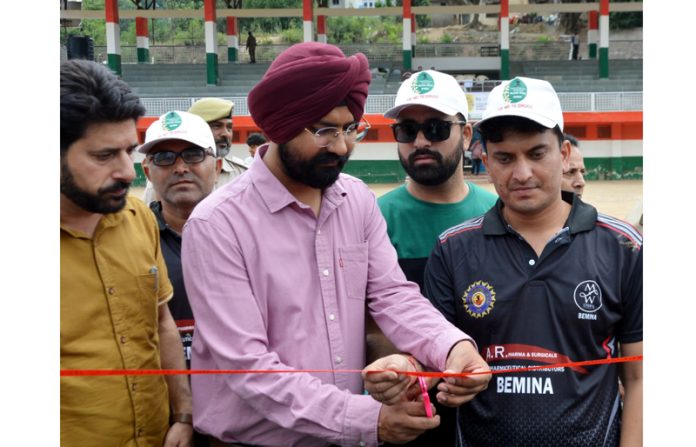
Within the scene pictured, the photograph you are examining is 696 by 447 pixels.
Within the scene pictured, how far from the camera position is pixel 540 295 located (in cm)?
235

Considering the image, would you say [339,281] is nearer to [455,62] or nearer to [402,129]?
[402,129]

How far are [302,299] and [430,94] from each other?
1282mm

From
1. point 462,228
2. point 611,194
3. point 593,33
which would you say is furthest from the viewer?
point 593,33

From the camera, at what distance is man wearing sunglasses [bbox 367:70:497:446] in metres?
3.15

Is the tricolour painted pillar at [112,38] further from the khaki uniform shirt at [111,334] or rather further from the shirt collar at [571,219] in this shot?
the shirt collar at [571,219]

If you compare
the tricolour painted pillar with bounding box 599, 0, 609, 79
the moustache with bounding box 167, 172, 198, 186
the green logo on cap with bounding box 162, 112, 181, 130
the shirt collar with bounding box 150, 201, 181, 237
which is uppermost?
the tricolour painted pillar with bounding box 599, 0, 609, 79

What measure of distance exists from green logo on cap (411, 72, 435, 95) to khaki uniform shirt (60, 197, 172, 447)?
129 centimetres

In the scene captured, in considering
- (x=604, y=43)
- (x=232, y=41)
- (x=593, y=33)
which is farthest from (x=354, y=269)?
(x=593, y=33)

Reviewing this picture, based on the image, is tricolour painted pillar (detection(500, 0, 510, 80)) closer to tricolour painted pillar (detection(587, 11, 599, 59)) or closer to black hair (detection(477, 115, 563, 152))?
tricolour painted pillar (detection(587, 11, 599, 59))

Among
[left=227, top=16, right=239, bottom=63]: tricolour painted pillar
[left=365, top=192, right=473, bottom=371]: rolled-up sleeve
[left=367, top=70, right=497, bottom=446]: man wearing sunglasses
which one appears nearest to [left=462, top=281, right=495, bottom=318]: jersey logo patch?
[left=365, top=192, right=473, bottom=371]: rolled-up sleeve

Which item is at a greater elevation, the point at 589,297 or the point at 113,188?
the point at 113,188

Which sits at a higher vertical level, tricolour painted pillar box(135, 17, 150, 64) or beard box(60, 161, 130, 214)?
tricolour painted pillar box(135, 17, 150, 64)

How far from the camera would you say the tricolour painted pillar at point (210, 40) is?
29.3 meters

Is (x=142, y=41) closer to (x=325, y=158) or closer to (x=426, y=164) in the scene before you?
(x=426, y=164)
